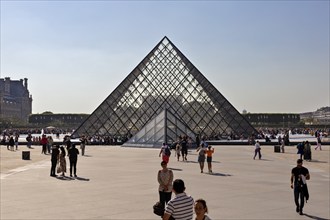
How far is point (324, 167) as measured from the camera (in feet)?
58.2

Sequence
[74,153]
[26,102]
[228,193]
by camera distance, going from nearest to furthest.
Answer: [228,193]
[74,153]
[26,102]

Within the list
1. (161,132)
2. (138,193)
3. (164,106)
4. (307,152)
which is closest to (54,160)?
(138,193)

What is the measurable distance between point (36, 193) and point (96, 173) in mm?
4522

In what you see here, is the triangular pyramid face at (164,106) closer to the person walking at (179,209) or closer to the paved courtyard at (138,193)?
the paved courtyard at (138,193)

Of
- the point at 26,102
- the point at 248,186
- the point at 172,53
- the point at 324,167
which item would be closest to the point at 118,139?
the point at 172,53

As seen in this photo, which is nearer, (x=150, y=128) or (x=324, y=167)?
(x=324, y=167)

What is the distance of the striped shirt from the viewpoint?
15.1 ft

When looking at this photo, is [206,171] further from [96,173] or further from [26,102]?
[26,102]

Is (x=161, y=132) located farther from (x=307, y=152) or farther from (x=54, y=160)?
(x=54, y=160)

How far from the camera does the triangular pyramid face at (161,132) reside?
32.0m

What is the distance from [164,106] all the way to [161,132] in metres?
8.24

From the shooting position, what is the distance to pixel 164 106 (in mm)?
40375

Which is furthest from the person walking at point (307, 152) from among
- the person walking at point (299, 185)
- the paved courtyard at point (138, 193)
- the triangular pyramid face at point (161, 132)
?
the person walking at point (299, 185)

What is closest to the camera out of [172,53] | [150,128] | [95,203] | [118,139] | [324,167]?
[95,203]
